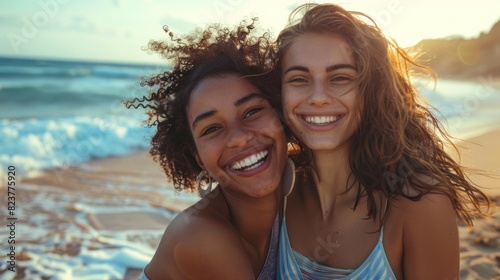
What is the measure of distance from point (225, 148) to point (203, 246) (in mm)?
583

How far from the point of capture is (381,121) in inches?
111

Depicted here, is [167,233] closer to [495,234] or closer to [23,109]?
[495,234]

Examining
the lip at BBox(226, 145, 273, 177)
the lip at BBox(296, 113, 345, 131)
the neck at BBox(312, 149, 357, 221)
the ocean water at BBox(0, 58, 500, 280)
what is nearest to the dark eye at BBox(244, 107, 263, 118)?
the lip at BBox(226, 145, 273, 177)

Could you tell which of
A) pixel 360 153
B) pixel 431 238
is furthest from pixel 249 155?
pixel 431 238

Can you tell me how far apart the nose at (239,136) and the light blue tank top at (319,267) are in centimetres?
59

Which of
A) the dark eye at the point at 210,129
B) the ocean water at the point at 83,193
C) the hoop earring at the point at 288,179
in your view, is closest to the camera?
the dark eye at the point at 210,129

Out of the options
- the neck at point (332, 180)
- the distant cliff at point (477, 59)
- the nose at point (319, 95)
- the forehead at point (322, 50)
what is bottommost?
the neck at point (332, 180)

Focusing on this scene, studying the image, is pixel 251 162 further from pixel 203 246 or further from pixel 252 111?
pixel 203 246

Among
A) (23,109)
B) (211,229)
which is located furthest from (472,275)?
(23,109)

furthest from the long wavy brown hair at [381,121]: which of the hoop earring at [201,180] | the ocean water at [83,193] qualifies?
the hoop earring at [201,180]

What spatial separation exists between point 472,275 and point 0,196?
18.9ft

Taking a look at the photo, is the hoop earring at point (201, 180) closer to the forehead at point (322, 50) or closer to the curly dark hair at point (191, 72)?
the curly dark hair at point (191, 72)

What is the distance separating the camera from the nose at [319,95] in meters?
2.69

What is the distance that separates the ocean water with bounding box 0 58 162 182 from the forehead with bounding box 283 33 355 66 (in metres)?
1.22
